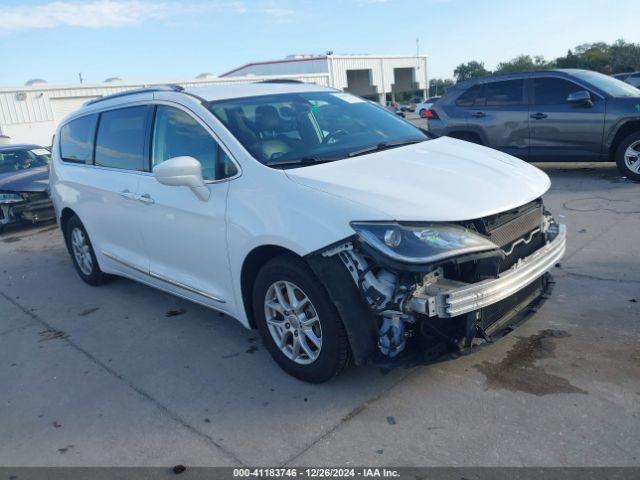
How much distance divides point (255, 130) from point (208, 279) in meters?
1.11

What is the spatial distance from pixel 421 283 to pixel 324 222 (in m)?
0.63

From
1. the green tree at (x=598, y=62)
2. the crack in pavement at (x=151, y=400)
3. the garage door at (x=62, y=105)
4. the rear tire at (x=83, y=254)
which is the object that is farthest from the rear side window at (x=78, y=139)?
the green tree at (x=598, y=62)

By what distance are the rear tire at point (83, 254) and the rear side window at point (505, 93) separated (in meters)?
7.15

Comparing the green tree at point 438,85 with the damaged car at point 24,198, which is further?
the green tree at point 438,85

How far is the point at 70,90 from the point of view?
29062 mm

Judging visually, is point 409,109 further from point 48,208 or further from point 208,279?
point 208,279

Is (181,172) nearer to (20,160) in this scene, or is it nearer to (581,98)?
(581,98)

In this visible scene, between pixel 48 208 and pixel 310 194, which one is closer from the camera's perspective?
pixel 310 194

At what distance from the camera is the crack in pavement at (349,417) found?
2920 millimetres

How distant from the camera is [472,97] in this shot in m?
10.2

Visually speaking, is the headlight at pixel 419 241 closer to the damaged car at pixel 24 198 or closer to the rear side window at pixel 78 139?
the rear side window at pixel 78 139

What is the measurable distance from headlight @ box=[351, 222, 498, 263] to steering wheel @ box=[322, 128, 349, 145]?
1.18 meters

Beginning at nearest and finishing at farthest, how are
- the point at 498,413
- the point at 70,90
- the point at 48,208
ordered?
1. the point at 498,413
2. the point at 48,208
3. the point at 70,90

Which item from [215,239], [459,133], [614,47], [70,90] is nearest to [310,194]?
[215,239]
